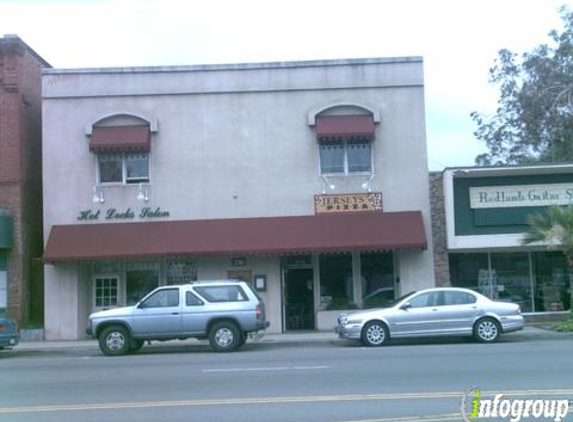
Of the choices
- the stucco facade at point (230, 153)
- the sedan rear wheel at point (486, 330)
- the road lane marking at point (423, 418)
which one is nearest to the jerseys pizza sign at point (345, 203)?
the stucco facade at point (230, 153)

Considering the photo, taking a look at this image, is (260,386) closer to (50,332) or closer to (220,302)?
(220,302)

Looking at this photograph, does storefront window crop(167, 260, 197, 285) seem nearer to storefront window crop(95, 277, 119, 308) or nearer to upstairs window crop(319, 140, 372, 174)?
storefront window crop(95, 277, 119, 308)

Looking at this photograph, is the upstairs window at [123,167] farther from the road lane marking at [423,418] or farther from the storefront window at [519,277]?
the road lane marking at [423,418]

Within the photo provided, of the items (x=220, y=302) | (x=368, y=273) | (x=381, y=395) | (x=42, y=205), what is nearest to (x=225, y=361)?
(x=220, y=302)

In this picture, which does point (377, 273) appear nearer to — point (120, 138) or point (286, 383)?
point (120, 138)

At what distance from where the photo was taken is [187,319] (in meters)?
17.4

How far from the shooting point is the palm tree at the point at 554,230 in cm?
1977

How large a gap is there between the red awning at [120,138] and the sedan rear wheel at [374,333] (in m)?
9.37

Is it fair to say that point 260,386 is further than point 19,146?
No

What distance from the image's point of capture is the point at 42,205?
80.3 feet

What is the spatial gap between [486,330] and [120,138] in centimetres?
1230

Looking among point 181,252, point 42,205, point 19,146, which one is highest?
point 19,146

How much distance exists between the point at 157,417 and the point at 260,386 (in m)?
2.55

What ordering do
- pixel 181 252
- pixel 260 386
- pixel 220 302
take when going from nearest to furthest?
pixel 260 386
pixel 220 302
pixel 181 252
